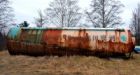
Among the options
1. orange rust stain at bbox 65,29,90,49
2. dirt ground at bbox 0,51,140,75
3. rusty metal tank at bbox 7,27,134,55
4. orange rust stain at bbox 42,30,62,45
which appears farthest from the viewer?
orange rust stain at bbox 42,30,62,45

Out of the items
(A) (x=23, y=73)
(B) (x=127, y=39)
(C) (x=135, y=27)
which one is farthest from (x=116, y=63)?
(C) (x=135, y=27)

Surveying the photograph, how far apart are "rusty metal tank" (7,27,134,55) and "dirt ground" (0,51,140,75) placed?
84 centimetres

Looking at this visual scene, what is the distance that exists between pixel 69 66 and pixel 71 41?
10.1ft

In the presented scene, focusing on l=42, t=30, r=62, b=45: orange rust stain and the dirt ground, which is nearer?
the dirt ground

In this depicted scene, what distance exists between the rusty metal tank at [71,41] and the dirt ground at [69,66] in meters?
0.84

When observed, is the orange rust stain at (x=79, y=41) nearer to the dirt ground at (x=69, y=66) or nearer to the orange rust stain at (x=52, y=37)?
the orange rust stain at (x=52, y=37)

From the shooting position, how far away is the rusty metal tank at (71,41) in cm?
1764

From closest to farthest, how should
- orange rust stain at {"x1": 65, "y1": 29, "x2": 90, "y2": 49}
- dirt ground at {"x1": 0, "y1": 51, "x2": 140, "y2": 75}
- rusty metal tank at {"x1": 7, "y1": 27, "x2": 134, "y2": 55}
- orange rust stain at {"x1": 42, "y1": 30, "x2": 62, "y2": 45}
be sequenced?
1. dirt ground at {"x1": 0, "y1": 51, "x2": 140, "y2": 75}
2. rusty metal tank at {"x1": 7, "y1": 27, "x2": 134, "y2": 55}
3. orange rust stain at {"x1": 65, "y1": 29, "x2": 90, "y2": 49}
4. orange rust stain at {"x1": 42, "y1": 30, "x2": 62, "y2": 45}

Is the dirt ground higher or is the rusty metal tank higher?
the rusty metal tank

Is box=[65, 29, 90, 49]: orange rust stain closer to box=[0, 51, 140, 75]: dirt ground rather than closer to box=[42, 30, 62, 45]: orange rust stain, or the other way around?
box=[42, 30, 62, 45]: orange rust stain

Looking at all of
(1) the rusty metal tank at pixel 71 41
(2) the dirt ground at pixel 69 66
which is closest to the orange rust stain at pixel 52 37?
(1) the rusty metal tank at pixel 71 41

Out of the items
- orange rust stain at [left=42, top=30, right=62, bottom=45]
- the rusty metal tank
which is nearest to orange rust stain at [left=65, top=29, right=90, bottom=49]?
the rusty metal tank

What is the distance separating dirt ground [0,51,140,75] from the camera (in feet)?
45.5

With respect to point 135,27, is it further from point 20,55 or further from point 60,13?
point 20,55
